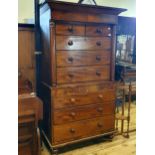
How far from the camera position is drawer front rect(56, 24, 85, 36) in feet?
6.81

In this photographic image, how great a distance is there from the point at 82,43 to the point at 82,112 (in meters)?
0.74

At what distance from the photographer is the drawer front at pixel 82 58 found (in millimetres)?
2129

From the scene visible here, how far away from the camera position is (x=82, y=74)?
2256mm

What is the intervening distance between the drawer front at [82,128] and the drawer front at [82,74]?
458 millimetres

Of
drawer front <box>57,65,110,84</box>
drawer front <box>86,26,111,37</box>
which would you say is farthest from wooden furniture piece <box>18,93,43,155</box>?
drawer front <box>86,26,111,37</box>

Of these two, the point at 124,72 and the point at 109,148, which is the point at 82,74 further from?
the point at 124,72

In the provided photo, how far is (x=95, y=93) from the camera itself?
91.5 inches

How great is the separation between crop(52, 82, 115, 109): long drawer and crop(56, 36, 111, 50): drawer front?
405 millimetres

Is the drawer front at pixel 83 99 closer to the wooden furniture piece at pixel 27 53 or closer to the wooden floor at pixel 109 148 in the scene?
the wooden furniture piece at pixel 27 53

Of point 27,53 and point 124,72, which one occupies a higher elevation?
point 27,53

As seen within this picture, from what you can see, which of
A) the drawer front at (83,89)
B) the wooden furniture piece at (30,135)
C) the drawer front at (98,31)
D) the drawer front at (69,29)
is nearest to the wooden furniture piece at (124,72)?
the drawer front at (83,89)

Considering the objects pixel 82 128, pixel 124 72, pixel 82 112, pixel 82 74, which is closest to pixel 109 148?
pixel 82 128
